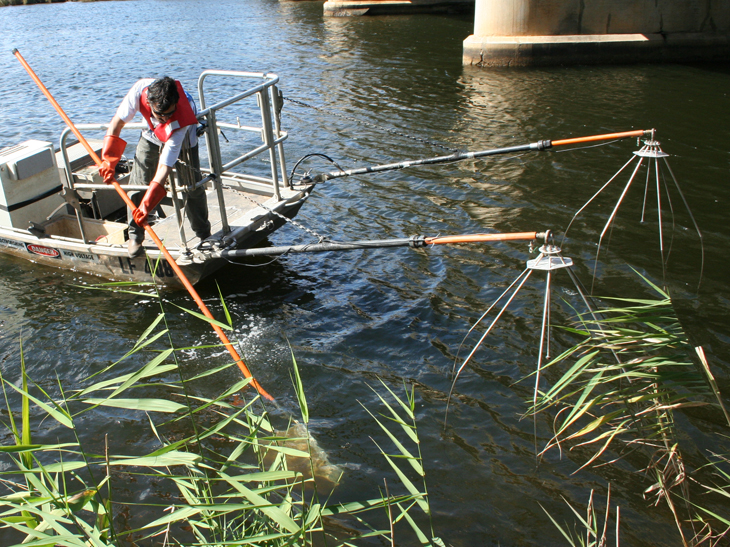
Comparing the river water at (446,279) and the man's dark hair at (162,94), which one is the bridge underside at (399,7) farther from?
the man's dark hair at (162,94)

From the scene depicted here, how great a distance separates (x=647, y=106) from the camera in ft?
46.4

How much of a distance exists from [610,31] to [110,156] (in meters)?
16.7

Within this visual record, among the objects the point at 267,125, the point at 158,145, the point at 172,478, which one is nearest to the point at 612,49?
the point at 267,125

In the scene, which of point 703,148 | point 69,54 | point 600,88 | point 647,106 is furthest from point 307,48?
point 703,148

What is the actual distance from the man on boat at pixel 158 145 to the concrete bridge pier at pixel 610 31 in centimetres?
1470

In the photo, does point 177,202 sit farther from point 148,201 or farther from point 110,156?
point 110,156

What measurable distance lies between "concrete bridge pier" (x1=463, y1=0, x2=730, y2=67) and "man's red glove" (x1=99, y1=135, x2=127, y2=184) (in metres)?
14.9

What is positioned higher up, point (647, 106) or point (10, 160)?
point (10, 160)

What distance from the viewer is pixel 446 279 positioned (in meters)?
7.48

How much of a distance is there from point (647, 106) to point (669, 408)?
1216 centimetres

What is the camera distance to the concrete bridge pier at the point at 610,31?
17703 mm

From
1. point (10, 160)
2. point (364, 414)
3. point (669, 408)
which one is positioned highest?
point (10, 160)

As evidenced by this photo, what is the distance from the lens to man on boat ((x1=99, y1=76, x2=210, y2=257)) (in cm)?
579

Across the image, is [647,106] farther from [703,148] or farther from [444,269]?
[444,269]
